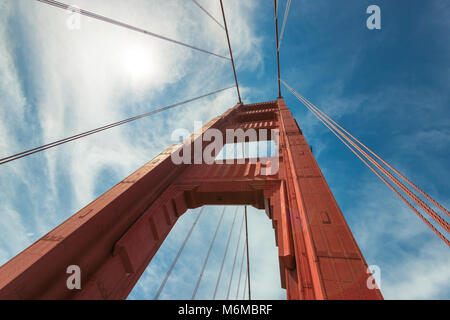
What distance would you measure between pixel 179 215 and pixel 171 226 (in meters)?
0.46

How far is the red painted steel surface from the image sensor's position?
2592 mm

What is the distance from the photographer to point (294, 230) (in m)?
3.68

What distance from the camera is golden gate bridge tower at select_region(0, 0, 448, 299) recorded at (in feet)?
8.46

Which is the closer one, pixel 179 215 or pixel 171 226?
pixel 171 226

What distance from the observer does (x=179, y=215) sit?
626 centimetres

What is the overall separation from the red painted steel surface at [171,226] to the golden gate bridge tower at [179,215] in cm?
1

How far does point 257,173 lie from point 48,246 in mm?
5248

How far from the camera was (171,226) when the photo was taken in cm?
591

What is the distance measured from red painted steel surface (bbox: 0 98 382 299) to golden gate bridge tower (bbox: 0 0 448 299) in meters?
0.01

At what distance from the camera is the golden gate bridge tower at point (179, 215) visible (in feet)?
8.46

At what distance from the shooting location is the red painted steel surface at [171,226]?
2.59 meters
